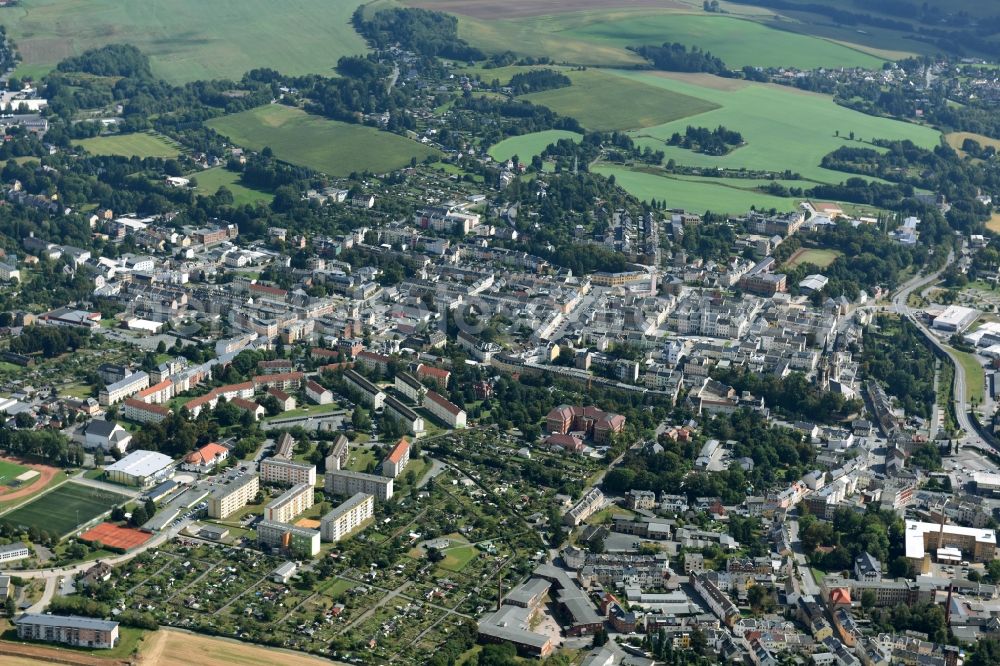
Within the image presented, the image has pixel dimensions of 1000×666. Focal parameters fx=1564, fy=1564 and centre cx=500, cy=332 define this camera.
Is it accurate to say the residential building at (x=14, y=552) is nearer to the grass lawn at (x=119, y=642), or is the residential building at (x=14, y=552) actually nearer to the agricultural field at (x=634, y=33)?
the grass lawn at (x=119, y=642)

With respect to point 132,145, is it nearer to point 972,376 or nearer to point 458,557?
point 972,376

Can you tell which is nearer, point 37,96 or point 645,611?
point 645,611

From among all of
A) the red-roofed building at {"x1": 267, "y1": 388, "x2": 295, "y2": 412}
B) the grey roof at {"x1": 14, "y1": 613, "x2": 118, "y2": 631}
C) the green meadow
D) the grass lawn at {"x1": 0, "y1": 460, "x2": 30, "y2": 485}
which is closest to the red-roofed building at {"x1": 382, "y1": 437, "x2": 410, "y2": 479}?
the red-roofed building at {"x1": 267, "y1": 388, "x2": 295, "y2": 412}

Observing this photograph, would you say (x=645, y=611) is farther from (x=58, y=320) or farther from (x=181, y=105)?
(x=181, y=105)

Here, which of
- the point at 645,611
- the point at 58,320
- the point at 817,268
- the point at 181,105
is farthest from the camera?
the point at 181,105

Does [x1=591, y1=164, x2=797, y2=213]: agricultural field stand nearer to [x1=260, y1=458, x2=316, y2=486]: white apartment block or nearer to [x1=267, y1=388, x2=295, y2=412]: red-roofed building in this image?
[x1=267, y1=388, x2=295, y2=412]: red-roofed building

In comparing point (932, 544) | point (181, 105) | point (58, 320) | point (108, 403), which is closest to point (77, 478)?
point (108, 403)

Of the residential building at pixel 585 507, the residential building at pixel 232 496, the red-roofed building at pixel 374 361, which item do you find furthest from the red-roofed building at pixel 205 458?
the residential building at pixel 585 507
